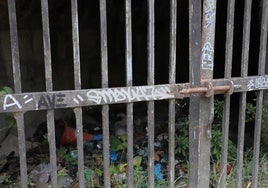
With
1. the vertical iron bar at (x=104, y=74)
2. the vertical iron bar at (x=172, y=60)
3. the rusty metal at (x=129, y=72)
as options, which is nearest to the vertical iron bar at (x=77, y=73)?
the vertical iron bar at (x=104, y=74)

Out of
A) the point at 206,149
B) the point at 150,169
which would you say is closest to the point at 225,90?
the point at 206,149

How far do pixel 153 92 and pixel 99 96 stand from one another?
31 centimetres

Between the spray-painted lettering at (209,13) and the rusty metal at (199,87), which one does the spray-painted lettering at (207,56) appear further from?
the spray-painted lettering at (209,13)

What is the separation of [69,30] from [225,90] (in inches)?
135

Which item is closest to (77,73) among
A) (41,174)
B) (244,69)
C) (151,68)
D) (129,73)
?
(129,73)

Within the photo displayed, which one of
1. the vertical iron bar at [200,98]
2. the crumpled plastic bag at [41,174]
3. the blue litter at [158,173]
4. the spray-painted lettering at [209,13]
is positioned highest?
the spray-painted lettering at [209,13]

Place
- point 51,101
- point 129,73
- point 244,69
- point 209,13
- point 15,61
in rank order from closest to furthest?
point 15,61, point 51,101, point 129,73, point 209,13, point 244,69

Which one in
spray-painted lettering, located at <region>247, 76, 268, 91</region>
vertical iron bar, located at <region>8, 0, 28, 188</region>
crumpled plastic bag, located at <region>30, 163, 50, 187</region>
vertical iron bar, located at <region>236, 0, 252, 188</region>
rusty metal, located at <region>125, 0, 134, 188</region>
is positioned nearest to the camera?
vertical iron bar, located at <region>8, 0, 28, 188</region>

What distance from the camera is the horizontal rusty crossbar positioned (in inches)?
66.6

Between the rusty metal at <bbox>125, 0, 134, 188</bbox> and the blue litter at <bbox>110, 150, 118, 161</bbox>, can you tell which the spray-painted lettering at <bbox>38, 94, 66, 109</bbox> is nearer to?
the rusty metal at <bbox>125, 0, 134, 188</bbox>

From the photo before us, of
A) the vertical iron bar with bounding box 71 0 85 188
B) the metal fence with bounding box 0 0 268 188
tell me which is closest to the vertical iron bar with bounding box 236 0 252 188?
the metal fence with bounding box 0 0 268 188

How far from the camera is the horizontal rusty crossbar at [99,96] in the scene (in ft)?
5.55

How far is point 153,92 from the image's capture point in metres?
1.97

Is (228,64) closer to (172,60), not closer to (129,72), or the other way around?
(172,60)
